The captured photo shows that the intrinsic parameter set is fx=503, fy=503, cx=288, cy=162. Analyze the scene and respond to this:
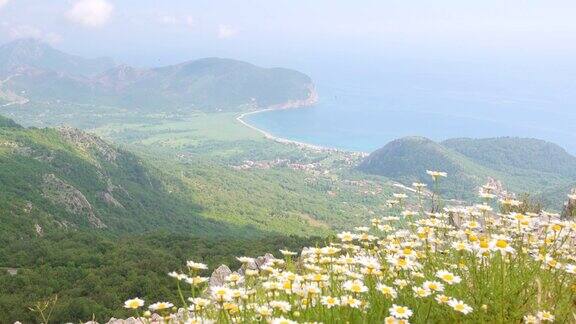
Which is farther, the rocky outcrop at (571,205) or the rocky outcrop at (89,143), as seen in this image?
the rocky outcrop at (89,143)

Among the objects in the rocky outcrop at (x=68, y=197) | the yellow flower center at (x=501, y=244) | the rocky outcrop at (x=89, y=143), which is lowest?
the rocky outcrop at (x=68, y=197)

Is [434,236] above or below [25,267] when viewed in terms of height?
above

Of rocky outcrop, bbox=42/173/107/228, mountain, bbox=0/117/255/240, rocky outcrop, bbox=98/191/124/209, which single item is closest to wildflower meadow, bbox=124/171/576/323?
mountain, bbox=0/117/255/240

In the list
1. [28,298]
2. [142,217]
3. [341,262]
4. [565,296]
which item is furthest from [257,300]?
[142,217]

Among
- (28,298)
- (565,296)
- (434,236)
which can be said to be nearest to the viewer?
(565,296)

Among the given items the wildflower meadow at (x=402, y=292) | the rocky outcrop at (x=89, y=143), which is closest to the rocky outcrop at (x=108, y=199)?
the rocky outcrop at (x=89, y=143)

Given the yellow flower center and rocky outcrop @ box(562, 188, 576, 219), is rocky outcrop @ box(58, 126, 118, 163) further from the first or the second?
the yellow flower center

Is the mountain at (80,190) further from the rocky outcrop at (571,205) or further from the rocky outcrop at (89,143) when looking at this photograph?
the rocky outcrop at (571,205)

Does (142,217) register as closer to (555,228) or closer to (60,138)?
(60,138)
